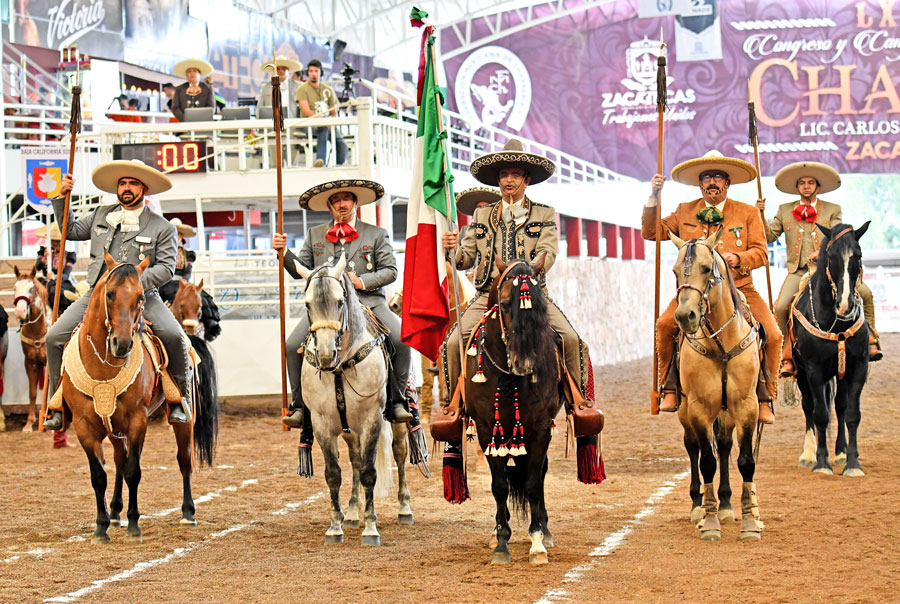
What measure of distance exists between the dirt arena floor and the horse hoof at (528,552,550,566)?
4.0 inches

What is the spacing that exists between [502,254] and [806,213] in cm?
443

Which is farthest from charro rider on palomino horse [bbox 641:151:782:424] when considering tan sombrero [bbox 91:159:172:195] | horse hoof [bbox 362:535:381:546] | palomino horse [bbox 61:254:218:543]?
tan sombrero [bbox 91:159:172:195]

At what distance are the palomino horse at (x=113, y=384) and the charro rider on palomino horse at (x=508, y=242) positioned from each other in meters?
2.12

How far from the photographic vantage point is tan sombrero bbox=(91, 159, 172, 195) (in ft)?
29.4

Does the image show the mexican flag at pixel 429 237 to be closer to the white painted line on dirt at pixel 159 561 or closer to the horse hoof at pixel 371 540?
the horse hoof at pixel 371 540

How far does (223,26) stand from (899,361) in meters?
19.2

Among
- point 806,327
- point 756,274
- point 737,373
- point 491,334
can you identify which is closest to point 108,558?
point 491,334

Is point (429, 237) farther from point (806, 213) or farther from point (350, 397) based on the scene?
point (806, 213)

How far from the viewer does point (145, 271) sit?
28.1 feet

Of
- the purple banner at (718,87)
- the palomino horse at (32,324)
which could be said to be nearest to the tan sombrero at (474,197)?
the palomino horse at (32,324)

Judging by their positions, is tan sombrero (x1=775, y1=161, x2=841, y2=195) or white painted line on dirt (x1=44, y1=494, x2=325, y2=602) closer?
white painted line on dirt (x1=44, y1=494, x2=325, y2=602)

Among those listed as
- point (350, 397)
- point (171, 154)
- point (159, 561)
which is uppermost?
point (171, 154)

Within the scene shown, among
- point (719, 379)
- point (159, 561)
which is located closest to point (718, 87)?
point (719, 379)

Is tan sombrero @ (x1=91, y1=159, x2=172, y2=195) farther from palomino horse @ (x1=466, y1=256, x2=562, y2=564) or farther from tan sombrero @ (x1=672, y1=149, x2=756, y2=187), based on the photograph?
tan sombrero @ (x1=672, y1=149, x2=756, y2=187)
